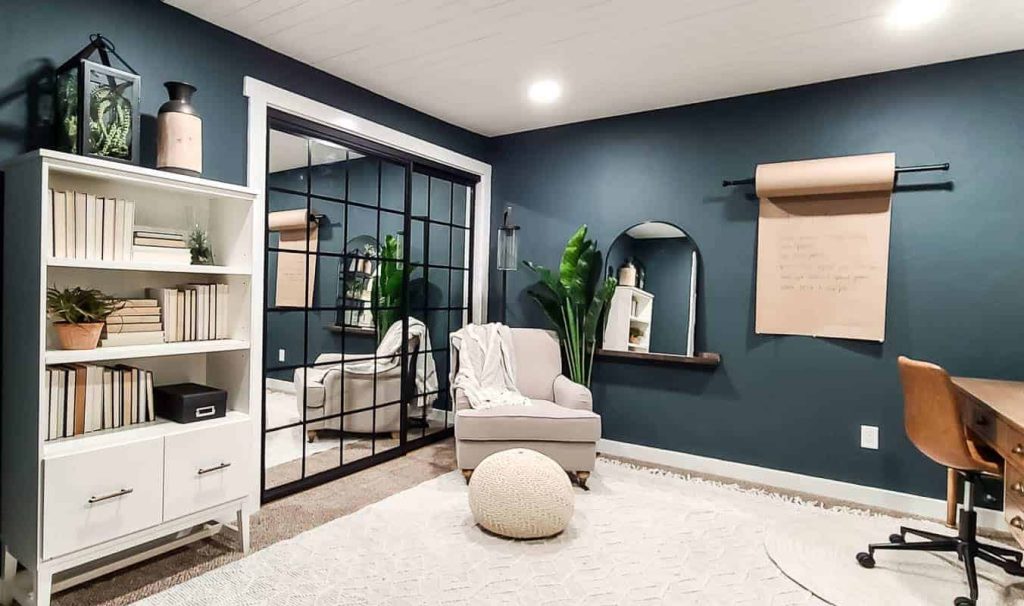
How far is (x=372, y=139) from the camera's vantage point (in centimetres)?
347

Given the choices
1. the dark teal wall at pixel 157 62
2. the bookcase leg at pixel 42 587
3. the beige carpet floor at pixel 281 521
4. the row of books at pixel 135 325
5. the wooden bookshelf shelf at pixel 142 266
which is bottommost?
the beige carpet floor at pixel 281 521

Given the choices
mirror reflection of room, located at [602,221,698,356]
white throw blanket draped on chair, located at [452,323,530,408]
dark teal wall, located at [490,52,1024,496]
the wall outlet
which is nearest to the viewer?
dark teal wall, located at [490,52,1024,496]

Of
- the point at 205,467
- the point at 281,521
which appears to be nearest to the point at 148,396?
the point at 205,467

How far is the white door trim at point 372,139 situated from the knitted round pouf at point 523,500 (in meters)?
1.88

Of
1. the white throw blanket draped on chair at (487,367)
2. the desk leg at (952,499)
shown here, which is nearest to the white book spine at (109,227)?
the white throw blanket draped on chair at (487,367)

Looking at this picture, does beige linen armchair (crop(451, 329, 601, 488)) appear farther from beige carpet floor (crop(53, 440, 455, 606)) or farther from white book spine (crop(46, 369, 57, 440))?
white book spine (crop(46, 369, 57, 440))

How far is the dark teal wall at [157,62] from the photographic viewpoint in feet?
6.64

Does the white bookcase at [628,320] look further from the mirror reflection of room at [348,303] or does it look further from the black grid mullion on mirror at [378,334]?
the black grid mullion on mirror at [378,334]

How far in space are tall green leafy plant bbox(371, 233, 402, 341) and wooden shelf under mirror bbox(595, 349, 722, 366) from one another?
4.86 feet

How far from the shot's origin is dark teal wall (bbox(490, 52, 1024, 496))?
2852mm

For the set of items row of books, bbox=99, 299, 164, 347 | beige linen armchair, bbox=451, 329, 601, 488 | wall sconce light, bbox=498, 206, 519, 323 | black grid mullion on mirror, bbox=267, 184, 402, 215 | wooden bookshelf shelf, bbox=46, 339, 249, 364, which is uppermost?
black grid mullion on mirror, bbox=267, 184, 402, 215

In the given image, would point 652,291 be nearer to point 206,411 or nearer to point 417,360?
point 417,360

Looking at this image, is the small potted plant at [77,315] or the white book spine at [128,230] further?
the white book spine at [128,230]

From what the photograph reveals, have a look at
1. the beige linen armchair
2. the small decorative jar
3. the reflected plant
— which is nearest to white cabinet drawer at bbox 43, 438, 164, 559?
the reflected plant
